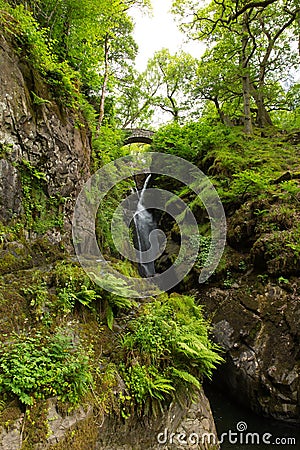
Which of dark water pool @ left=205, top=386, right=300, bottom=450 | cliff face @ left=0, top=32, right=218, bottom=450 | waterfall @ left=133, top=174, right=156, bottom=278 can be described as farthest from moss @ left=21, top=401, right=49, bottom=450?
waterfall @ left=133, top=174, right=156, bottom=278

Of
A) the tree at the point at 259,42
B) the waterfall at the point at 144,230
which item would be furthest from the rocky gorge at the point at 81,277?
the tree at the point at 259,42

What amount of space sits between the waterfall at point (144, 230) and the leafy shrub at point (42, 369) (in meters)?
6.35

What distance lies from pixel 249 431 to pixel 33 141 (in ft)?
22.5

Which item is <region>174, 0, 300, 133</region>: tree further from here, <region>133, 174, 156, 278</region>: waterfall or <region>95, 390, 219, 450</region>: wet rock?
<region>95, 390, 219, 450</region>: wet rock

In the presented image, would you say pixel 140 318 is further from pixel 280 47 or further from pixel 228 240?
pixel 280 47

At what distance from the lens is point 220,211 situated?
913cm

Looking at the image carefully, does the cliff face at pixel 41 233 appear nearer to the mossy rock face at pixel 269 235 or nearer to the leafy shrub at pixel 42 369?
the leafy shrub at pixel 42 369

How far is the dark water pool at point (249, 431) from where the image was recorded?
514 cm

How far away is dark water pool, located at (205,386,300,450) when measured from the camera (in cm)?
514

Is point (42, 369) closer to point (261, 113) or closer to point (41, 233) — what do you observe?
point (41, 233)

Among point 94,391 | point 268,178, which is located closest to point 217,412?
point 94,391

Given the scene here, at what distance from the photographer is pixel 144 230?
11.7 metres

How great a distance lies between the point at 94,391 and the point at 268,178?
299 inches

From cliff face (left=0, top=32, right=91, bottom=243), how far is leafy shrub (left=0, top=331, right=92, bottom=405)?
2.28 meters
